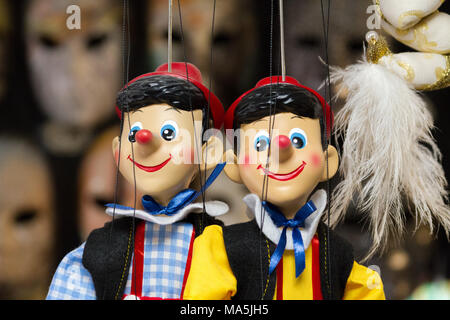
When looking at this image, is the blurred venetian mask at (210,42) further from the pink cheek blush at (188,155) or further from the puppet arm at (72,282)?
the puppet arm at (72,282)

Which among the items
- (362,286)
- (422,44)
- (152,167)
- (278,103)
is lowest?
(362,286)

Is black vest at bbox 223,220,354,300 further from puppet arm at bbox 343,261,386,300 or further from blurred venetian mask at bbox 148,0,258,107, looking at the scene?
blurred venetian mask at bbox 148,0,258,107

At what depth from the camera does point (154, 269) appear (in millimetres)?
974

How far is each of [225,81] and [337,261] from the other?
18.1 inches

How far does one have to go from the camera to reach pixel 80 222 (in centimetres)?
118

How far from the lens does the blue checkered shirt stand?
0.97 metres

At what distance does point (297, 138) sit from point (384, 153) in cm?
17

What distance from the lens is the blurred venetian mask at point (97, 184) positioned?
3.87 ft

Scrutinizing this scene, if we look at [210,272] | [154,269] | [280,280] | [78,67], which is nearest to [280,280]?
[280,280]

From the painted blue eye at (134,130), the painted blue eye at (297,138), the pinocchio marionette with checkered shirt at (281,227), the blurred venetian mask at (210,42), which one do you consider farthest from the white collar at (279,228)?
the blurred venetian mask at (210,42)

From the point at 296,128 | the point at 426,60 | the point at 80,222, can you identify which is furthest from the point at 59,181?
the point at 426,60

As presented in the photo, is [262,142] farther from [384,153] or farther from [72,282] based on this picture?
[72,282]
